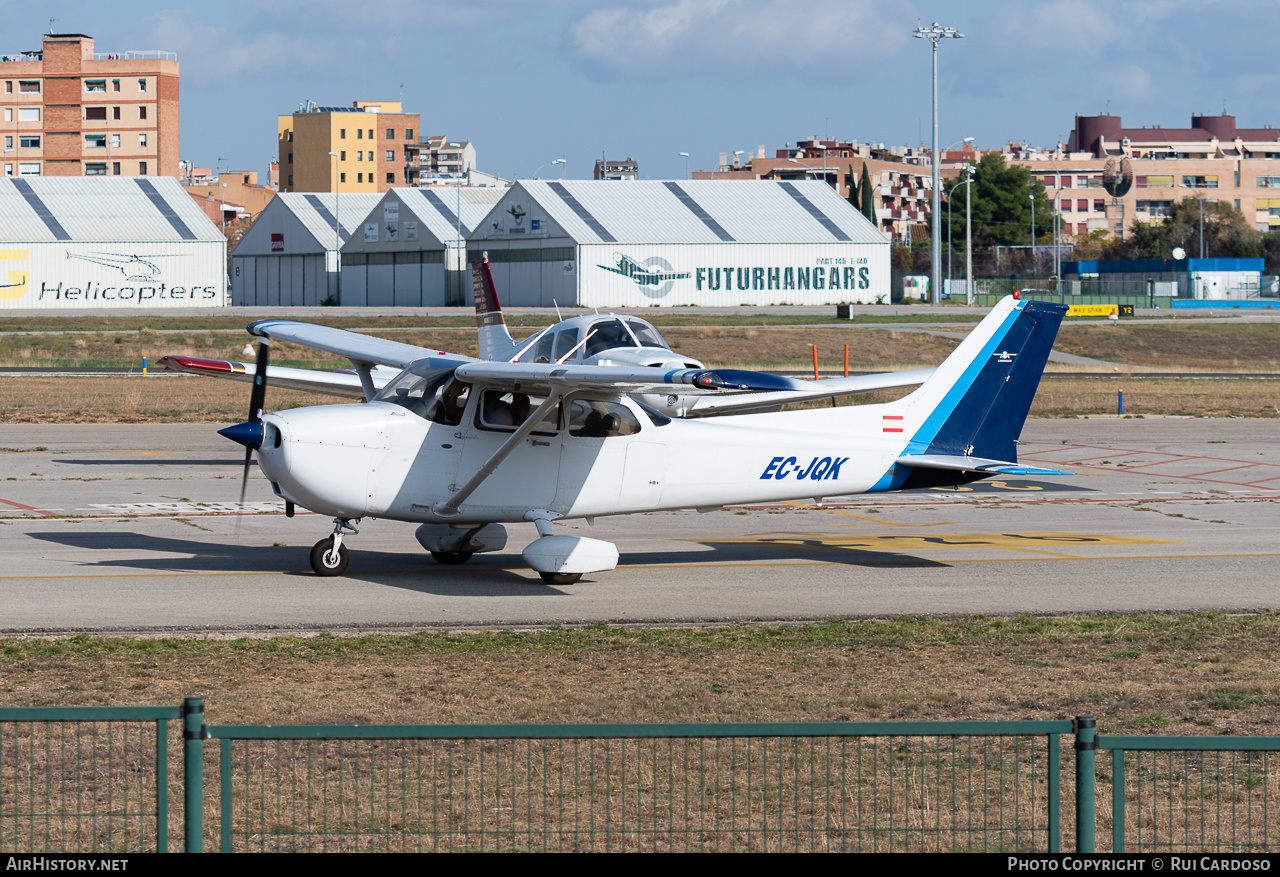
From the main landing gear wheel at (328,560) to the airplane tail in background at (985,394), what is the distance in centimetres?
592

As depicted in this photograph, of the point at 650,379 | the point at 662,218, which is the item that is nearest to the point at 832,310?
the point at 662,218

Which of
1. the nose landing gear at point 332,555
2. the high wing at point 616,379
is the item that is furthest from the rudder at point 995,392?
the nose landing gear at point 332,555

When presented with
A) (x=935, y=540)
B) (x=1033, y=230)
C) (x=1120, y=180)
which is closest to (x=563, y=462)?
(x=935, y=540)

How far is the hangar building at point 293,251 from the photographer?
10325 centimetres

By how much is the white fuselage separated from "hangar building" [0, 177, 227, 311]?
7862 centimetres

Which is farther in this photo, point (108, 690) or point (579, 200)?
point (579, 200)

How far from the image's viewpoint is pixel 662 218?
89.7 meters

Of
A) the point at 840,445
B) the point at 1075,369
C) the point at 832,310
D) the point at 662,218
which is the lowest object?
the point at 840,445

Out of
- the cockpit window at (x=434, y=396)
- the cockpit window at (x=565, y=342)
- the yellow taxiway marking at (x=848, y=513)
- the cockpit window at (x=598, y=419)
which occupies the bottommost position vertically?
the yellow taxiway marking at (x=848, y=513)

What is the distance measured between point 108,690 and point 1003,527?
12191mm

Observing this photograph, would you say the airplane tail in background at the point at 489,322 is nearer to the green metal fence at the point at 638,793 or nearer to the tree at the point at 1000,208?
the green metal fence at the point at 638,793

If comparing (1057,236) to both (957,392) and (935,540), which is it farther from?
(957,392)

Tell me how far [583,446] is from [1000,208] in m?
140
